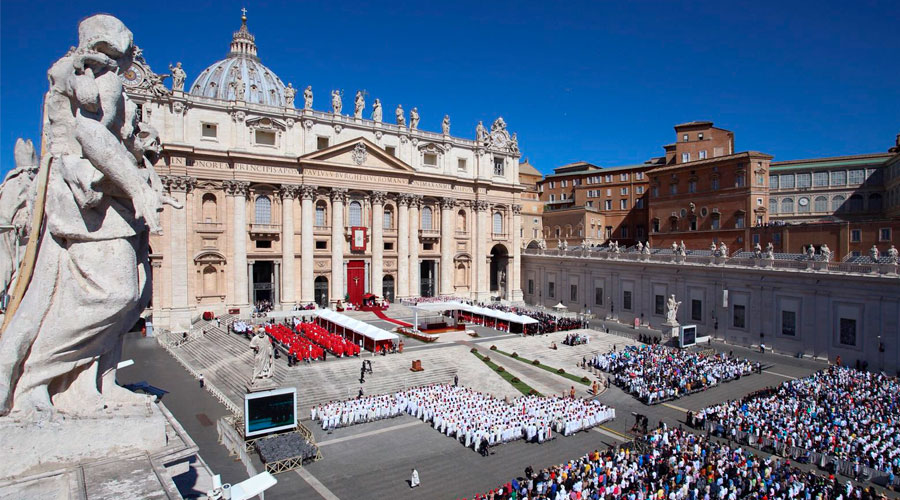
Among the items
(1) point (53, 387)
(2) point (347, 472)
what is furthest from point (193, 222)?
(1) point (53, 387)

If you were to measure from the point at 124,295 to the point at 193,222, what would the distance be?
43052 millimetres

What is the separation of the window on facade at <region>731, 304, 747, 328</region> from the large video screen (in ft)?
111

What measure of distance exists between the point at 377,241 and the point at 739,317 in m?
32.9

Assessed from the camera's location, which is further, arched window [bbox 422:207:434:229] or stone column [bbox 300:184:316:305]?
arched window [bbox 422:207:434:229]

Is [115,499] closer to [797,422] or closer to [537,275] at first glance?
[797,422]

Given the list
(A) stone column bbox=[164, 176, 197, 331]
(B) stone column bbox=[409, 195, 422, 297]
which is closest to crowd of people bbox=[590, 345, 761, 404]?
(B) stone column bbox=[409, 195, 422, 297]

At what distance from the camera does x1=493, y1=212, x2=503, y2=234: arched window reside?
209ft

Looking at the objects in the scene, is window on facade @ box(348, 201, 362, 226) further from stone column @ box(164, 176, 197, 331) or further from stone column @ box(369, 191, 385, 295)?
stone column @ box(164, 176, 197, 331)

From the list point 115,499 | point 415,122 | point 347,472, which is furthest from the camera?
point 415,122

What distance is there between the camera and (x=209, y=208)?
4647 cm

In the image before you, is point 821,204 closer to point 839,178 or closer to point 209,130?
point 839,178

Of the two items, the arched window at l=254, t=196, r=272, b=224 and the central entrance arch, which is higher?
the arched window at l=254, t=196, r=272, b=224

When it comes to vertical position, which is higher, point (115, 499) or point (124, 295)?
point (124, 295)

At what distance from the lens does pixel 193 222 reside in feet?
149
